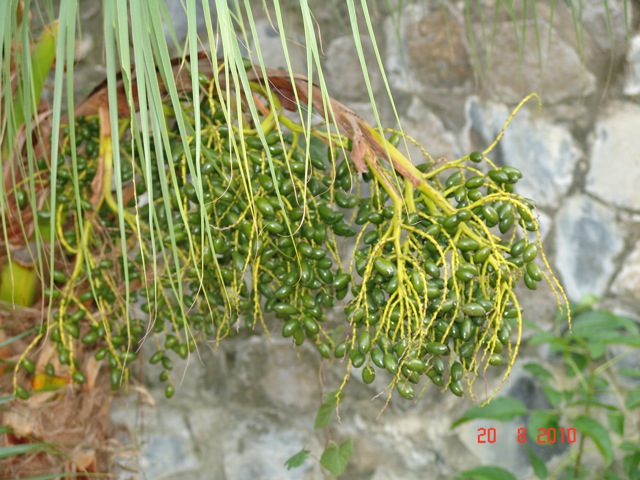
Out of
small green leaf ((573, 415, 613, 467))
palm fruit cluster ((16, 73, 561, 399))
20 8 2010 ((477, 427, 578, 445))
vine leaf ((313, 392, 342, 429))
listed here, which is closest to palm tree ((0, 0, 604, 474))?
palm fruit cluster ((16, 73, 561, 399))

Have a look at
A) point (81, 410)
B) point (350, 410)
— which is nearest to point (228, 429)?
point (350, 410)

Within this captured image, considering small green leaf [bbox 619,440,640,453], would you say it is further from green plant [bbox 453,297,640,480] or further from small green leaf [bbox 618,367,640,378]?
small green leaf [bbox 618,367,640,378]

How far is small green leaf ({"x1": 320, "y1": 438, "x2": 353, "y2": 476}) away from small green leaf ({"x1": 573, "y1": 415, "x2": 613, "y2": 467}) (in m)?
0.44

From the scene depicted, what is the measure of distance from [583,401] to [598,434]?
110 mm

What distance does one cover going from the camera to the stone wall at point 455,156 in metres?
1.70

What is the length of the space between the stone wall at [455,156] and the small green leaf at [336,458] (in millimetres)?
305

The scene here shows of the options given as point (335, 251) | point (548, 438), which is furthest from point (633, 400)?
point (335, 251)

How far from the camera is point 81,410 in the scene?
1.24m

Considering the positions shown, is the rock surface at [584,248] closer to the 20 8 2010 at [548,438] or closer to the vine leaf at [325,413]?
the 20 8 2010 at [548,438]

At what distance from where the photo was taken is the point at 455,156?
1762 millimetres

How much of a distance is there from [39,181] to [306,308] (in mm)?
416

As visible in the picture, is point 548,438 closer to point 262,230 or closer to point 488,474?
point 488,474

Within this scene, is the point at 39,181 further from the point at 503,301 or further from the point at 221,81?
the point at 503,301

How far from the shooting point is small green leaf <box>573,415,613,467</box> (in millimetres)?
1378
